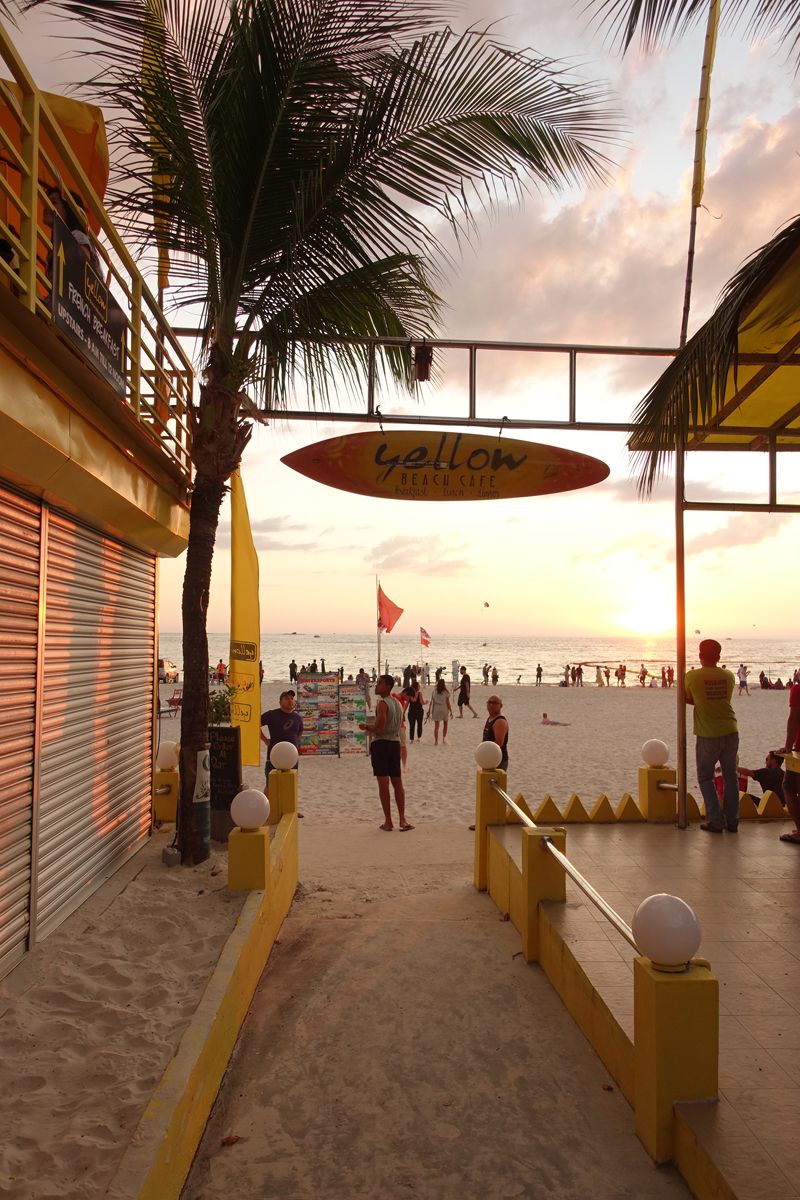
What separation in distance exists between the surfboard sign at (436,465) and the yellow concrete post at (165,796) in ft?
14.1

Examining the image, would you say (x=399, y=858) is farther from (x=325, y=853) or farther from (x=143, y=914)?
(x=143, y=914)

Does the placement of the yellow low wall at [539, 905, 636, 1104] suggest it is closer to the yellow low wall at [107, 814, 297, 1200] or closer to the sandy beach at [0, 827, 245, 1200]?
the yellow low wall at [107, 814, 297, 1200]

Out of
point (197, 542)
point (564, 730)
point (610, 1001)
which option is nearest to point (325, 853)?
point (197, 542)

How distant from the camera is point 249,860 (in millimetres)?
5000

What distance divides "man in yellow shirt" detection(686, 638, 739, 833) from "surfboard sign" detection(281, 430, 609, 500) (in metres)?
A: 2.34

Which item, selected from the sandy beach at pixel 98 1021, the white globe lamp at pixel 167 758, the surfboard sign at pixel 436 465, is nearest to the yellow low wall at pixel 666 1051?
the sandy beach at pixel 98 1021

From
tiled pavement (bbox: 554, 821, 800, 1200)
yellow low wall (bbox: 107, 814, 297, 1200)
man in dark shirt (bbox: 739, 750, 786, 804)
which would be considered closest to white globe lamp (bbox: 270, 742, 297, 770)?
yellow low wall (bbox: 107, 814, 297, 1200)

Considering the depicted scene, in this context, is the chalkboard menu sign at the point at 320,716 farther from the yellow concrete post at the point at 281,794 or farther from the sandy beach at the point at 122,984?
the yellow concrete post at the point at 281,794

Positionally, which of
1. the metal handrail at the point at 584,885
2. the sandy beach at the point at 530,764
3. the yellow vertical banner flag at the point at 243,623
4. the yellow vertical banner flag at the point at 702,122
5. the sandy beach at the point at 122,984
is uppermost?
the yellow vertical banner flag at the point at 702,122

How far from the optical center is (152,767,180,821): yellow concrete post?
802 cm

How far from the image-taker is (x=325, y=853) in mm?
7840

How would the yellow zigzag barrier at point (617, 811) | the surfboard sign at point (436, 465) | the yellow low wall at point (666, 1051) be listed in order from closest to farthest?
the yellow low wall at point (666, 1051), the surfboard sign at point (436, 465), the yellow zigzag barrier at point (617, 811)

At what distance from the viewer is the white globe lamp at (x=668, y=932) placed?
2.72 metres

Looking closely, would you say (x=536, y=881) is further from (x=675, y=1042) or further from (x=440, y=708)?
(x=440, y=708)
